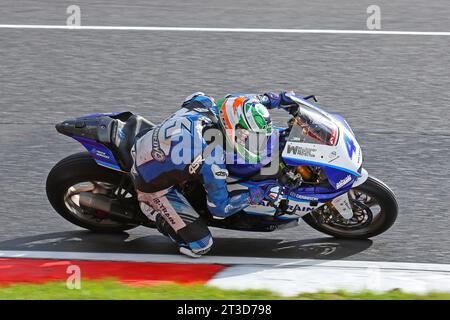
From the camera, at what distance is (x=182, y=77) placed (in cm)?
1096

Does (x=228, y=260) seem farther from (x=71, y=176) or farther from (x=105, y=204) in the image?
(x=71, y=176)

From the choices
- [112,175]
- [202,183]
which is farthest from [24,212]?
[202,183]

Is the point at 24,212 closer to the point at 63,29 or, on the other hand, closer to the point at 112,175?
the point at 112,175

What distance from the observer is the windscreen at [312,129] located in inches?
289

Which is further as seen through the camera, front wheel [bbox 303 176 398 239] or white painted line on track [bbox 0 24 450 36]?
white painted line on track [bbox 0 24 450 36]

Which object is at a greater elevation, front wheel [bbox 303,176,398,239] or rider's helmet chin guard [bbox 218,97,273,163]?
rider's helmet chin guard [bbox 218,97,273,163]

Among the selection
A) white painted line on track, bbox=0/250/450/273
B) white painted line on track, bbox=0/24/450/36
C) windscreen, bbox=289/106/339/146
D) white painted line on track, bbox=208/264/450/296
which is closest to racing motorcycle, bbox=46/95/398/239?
windscreen, bbox=289/106/339/146

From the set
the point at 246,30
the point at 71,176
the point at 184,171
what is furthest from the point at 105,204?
the point at 246,30

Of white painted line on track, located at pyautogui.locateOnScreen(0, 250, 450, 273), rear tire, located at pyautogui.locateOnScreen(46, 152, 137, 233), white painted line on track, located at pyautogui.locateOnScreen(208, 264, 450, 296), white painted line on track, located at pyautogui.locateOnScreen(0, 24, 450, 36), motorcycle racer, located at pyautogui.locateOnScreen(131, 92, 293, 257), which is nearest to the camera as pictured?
white painted line on track, located at pyautogui.locateOnScreen(208, 264, 450, 296)

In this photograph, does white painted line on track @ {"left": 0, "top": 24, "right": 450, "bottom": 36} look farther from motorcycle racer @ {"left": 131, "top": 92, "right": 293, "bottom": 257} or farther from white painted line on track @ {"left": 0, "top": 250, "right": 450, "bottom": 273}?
white painted line on track @ {"left": 0, "top": 250, "right": 450, "bottom": 273}

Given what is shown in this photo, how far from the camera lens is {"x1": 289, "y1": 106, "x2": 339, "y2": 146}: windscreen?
734cm

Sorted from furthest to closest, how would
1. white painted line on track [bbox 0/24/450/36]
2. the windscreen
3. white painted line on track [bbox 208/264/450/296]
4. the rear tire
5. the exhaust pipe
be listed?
white painted line on track [bbox 0/24/450/36] < the exhaust pipe < the rear tire < the windscreen < white painted line on track [bbox 208/264/450/296]
